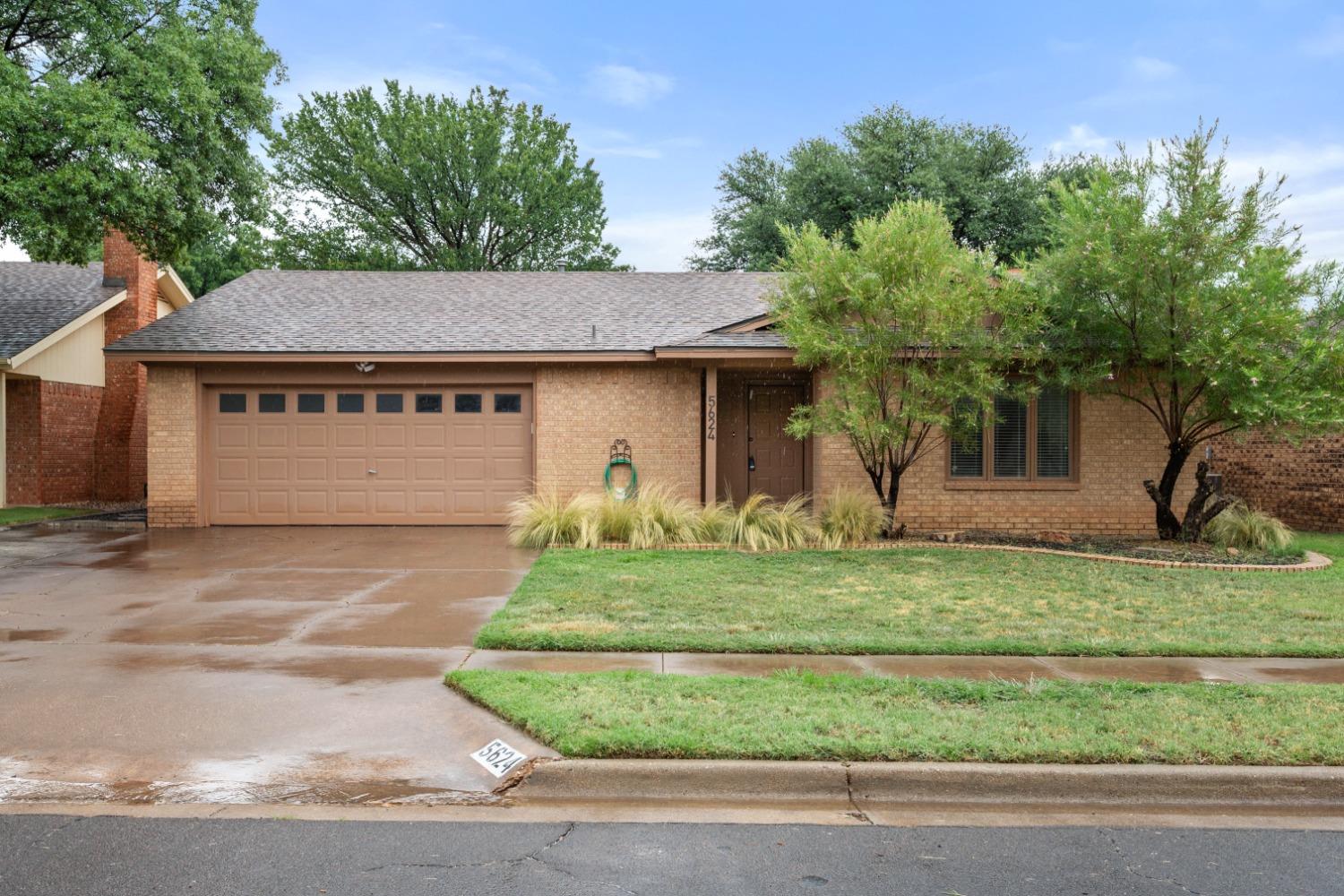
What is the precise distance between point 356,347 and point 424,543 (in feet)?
13.6

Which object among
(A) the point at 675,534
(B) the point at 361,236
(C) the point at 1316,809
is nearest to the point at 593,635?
(C) the point at 1316,809

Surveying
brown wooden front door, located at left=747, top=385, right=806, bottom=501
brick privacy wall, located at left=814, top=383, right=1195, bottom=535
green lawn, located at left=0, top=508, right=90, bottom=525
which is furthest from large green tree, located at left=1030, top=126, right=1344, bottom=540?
green lawn, located at left=0, top=508, right=90, bottom=525

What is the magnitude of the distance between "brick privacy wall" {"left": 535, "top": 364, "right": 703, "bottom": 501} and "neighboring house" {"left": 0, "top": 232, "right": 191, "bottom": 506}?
9902 millimetres

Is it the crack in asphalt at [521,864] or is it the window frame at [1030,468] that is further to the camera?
the window frame at [1030,468]

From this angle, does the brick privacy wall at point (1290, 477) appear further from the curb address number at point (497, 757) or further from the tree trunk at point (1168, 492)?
the curb address number at point (497, 757)

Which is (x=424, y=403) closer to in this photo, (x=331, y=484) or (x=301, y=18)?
(x=331, y=484)

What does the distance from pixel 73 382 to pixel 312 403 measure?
7.39 meters

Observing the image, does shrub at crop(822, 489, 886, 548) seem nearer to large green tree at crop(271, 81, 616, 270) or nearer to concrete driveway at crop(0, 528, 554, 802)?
concrete driveway at crop(0, 528, 554, 802)

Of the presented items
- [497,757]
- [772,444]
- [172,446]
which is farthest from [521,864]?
[172,446]

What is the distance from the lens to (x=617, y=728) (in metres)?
4.71

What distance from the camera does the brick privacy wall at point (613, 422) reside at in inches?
615

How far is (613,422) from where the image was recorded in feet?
51.4

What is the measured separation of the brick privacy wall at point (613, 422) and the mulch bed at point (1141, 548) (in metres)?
5.02

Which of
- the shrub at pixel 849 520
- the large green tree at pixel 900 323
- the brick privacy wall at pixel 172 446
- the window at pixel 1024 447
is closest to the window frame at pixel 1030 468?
the window at pixel 1024 447
